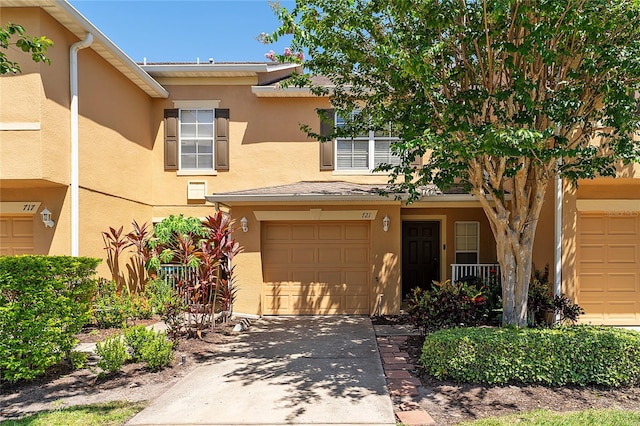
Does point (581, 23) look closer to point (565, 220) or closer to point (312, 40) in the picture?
point (312, 40)

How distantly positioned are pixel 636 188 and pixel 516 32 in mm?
5275

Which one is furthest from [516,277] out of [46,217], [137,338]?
[46,217]

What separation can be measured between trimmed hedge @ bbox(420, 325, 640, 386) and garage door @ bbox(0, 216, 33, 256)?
356 inches

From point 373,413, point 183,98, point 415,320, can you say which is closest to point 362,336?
point 415,320

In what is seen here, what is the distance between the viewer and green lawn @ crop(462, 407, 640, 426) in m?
4.19

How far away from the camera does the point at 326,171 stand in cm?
1084

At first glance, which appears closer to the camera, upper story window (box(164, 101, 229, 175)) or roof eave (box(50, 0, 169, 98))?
roof eave (box(50, 0, 169, 98))

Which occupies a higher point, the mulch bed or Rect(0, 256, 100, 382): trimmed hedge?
Rect(0, 256, 100, 382): trimmed hedge

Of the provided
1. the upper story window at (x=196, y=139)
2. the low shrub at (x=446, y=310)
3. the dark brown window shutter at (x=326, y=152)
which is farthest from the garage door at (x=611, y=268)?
the upper story window at (x=196, y=139)

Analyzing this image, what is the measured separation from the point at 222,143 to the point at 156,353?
21.8 feet

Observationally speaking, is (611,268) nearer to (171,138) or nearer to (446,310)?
(446,310)

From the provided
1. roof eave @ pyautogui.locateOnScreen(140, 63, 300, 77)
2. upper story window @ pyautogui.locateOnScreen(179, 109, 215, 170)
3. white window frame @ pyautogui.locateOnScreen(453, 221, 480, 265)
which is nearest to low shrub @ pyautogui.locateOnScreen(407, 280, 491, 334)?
white window frame @ pyautogui.locateOnScreen(453, 221, 480, 265)

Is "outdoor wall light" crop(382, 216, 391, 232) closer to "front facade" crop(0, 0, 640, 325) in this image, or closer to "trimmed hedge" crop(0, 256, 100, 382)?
"front facade" crop(0, 0, 640, 325)

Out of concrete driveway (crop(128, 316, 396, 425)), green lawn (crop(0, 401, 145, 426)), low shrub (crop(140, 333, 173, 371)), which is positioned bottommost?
concrete driveway (crop(128, 316, 396, 425))
